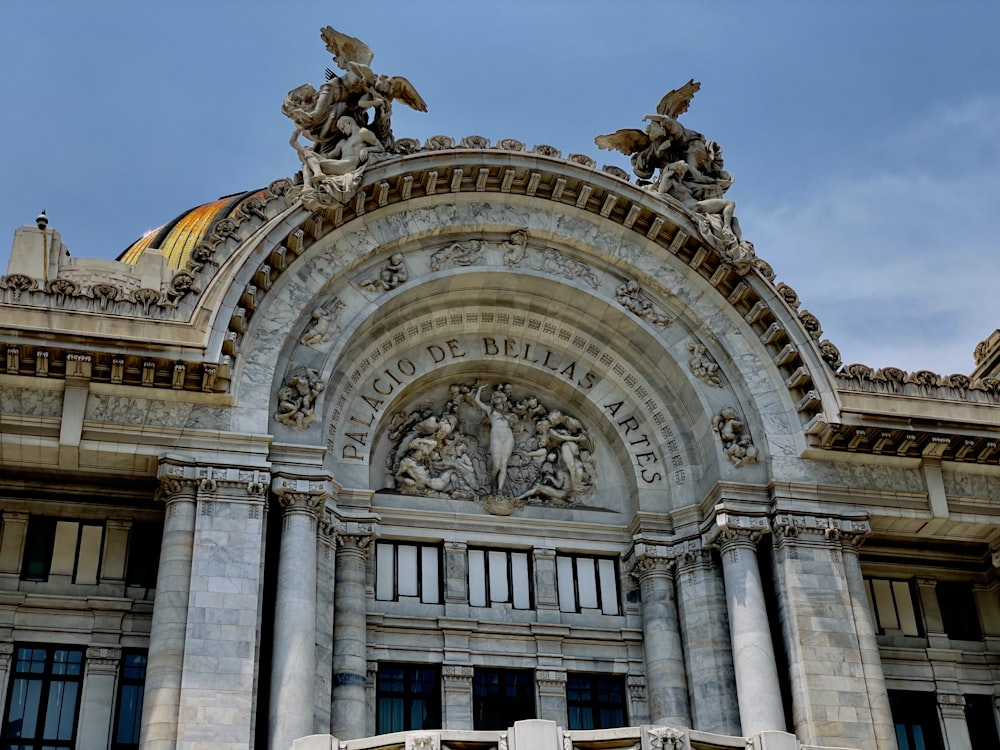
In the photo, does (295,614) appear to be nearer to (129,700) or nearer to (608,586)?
(129,700)

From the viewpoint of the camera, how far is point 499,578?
3148cm

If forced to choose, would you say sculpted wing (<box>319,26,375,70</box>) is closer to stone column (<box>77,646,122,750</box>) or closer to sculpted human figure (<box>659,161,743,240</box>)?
sculpted human figure (<box>659,161,743,240</box>)

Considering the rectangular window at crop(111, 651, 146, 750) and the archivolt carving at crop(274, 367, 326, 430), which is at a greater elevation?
the archivolt carving at crop(274, 367, 326, 430)

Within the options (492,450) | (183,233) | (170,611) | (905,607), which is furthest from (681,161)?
(183,233)

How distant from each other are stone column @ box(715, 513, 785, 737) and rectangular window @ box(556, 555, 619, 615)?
2.96 meters

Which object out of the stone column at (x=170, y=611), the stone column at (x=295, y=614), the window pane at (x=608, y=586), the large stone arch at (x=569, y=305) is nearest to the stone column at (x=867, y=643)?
the large stone arch at (x=569, y=305)

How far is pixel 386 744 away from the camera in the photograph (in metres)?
24.1

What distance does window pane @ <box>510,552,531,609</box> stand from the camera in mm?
31281

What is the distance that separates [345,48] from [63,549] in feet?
42.7

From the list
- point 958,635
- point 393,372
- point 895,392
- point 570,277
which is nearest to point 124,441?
point 393,372

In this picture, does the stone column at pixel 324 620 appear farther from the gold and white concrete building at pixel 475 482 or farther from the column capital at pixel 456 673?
the column capital at pixel 456 673

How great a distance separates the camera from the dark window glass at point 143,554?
95.0 feet

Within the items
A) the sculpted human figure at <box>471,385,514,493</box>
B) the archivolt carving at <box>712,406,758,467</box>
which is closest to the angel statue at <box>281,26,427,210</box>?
the sculpted human figure at <box>471,385,514,493</box>

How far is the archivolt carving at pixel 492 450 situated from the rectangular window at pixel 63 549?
6.73m
